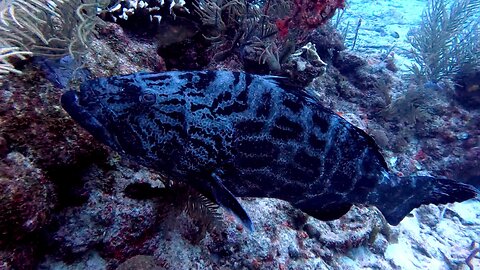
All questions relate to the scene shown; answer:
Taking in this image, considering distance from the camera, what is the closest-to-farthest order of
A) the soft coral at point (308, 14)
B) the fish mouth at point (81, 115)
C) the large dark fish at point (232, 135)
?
the fish mouth at point (81, 115) → the large dark fish at point (232, 135) → the soft coral at point (308, 14)

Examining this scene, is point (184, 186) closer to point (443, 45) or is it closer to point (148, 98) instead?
point (148, 98)

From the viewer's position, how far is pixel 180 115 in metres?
2.36

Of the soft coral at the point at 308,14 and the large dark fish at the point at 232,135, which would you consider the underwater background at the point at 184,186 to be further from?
the large dark fish at the point at 232,135

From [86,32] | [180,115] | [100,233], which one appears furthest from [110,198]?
[86,32]

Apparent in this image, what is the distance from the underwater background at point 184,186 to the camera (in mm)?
2355

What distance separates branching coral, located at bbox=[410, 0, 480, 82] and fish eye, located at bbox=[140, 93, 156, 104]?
7.94 metres

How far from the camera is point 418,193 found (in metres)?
3.60

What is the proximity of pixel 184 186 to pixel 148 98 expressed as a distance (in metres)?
1.18

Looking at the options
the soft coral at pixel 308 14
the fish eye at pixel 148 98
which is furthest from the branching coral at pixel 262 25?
the fish eye at pixel 148 98

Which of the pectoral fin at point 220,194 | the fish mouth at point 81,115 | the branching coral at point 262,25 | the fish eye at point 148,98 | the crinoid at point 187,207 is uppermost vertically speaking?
the branching coral at point 262,25

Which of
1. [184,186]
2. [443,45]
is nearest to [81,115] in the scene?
[184,186]

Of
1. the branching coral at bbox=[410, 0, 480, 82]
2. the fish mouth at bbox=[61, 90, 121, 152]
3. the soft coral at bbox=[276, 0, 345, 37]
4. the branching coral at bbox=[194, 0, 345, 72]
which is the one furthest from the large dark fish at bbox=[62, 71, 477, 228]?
the branching coral at bbox=[410, 0, 480, 82]

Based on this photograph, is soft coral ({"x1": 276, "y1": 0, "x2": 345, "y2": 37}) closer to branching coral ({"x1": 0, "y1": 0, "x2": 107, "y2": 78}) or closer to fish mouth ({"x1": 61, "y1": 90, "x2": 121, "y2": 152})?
branching coral ({"x1": 0, "y1": 0, "x2": 107, "y2": 78})

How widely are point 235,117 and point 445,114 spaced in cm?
706
